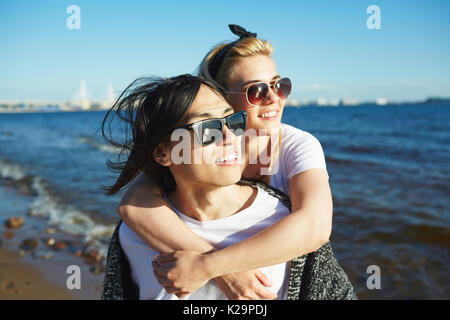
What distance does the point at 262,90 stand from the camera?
2615mm

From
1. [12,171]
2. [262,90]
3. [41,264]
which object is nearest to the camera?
[262,90]

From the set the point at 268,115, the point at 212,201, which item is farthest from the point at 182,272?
the point at 268,115

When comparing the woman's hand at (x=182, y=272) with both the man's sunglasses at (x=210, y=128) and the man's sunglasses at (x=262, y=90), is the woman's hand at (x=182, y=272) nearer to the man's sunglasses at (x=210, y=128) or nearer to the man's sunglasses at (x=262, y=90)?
the man's sunglasses at (x=210, y=128)

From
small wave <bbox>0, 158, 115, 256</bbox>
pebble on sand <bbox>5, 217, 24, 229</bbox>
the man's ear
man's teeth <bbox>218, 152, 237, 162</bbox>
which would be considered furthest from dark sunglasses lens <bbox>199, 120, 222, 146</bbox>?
pebble on sand <bbox>5, 217, 24, 229</bbox>

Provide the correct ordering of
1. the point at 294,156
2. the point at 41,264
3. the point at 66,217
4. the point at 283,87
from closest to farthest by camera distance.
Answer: the point at 294,156 < the point at 283,87 < the point at 41,264 < the point at 66,217

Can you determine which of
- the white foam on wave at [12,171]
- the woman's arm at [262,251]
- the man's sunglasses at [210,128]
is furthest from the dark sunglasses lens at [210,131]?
the white foam on wave at [12,171]

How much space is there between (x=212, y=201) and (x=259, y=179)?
515mm

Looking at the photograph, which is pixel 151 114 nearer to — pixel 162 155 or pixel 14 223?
pixel 162 155

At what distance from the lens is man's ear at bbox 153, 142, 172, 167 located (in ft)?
6.98

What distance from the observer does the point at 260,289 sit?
1.89 m

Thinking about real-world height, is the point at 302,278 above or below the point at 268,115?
below

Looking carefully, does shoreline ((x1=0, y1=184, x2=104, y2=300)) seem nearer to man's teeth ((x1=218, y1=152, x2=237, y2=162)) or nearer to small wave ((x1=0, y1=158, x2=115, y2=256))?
small wave ((x1=0, y1=158, x2=115, y2=256))
